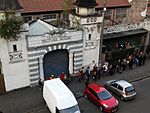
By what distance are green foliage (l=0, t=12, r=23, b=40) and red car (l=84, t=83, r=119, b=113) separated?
9344mm

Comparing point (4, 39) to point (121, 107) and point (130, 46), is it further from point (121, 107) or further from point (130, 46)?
point (130, 46)

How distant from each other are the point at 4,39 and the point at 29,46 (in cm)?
268

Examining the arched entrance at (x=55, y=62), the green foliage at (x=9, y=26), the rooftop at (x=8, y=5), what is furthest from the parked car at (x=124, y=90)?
the rooftop at (x=8, y=5)

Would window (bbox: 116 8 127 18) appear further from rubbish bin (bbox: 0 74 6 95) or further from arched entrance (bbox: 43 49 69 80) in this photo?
rubbish bin (bbox: 0 74 6 95)

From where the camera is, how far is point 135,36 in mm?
34531

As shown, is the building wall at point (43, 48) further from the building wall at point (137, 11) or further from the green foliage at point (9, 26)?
the building wall at point (137, 11)

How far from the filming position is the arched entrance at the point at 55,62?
26266mm

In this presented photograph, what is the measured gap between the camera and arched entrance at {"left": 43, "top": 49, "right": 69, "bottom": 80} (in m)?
26.3

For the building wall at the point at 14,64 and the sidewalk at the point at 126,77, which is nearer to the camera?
the building wall at the point at 14,64

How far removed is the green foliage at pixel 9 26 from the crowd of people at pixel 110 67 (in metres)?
9.14

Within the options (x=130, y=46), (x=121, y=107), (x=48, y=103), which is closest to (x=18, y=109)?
(x=48, y=103)

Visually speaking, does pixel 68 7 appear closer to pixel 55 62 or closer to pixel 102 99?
pixel 55 62

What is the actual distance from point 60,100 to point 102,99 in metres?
4.68

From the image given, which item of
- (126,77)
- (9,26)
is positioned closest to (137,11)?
(126,77)
